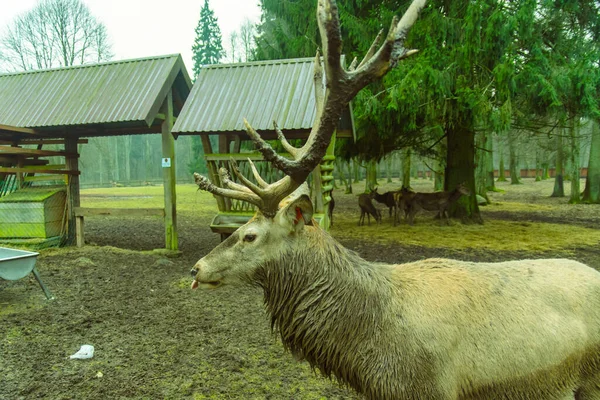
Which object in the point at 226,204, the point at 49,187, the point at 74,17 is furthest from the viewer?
the point at 74,17

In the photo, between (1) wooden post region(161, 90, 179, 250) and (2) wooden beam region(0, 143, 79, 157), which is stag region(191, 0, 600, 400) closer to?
(1) wooden post region(161, 90, 179, 250)

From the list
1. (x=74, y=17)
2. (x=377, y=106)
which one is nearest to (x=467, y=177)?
(x=377, y=106)

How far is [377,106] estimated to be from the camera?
34.5 feet

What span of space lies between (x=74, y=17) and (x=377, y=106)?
72.2 ft

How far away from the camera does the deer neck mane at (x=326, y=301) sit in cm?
258

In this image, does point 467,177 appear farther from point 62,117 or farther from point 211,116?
point 62,117

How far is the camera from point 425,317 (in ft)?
8.16

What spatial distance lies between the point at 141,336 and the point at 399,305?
3.68m

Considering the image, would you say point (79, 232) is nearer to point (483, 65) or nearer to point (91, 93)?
point (91, 93)

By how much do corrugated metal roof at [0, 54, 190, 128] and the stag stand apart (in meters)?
6.65

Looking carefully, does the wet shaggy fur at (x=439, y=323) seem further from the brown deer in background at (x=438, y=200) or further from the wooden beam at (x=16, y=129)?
the brown deer in background at (x=438, y=200)

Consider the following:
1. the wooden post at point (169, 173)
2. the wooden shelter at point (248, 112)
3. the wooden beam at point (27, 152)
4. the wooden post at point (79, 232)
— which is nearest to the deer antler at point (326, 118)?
the wooden shelter at point (248, 112)

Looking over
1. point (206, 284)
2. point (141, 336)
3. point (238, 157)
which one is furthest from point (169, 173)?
point (206, 284)

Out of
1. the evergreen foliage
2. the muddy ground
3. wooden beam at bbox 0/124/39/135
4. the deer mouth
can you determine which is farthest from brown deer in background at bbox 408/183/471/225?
the deer mouth
